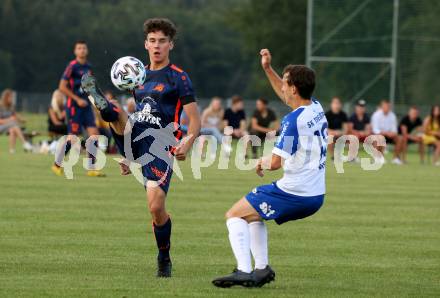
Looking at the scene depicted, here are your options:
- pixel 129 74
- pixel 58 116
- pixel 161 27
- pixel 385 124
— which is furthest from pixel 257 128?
pixel 129 74

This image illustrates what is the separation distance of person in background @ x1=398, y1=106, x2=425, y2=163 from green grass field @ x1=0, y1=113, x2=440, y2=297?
10674 mm

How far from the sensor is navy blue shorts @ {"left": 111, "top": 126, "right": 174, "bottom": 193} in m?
8.91

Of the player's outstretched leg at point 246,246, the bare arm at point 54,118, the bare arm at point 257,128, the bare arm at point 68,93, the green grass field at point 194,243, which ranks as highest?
the bare arm at point 68,93

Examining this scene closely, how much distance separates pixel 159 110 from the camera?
358 inches

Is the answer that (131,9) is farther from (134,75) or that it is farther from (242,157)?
(134,75)

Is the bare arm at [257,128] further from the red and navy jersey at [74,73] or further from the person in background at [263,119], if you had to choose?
the red and navy jersey at [74,73]

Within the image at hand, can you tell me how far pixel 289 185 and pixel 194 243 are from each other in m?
3.16

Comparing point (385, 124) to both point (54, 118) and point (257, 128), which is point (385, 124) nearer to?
point (257, 128)

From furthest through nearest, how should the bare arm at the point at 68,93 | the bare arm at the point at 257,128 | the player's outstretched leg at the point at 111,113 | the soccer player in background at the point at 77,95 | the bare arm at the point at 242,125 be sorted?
the bare arm at the point at 242,125
the bare arm at the point at 257,128
the soccer player in background at the point at 77,95
the bare arm at the point at 68,93
the player's outstretched leg at the point at 111,113

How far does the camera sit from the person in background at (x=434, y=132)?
29172 millimetres

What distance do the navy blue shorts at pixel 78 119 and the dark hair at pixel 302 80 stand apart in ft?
36.9

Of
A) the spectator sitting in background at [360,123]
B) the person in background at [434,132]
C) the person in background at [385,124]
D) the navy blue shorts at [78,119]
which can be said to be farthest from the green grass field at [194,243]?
the spectator sitting in background at [360,123]

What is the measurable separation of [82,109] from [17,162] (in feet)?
17.0

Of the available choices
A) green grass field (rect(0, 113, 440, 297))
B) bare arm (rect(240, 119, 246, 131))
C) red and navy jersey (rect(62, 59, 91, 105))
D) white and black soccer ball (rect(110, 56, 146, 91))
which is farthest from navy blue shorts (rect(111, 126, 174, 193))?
bare arm (rect(240, 119, 246, 131))
